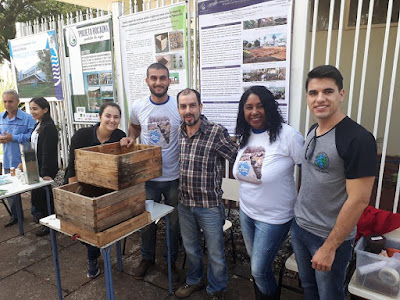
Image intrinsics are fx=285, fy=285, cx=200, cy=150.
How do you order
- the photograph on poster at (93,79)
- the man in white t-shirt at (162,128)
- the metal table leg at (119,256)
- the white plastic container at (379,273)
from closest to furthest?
1. the white plastic container at (379,273)
2. the man in white t-shirt at (162,128)
3. the metal table leg at (119,256)
4. the photograph on poster at (93,79)

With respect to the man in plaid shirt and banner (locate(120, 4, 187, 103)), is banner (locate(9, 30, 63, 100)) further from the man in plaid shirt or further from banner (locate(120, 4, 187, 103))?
the man in plaid shirt

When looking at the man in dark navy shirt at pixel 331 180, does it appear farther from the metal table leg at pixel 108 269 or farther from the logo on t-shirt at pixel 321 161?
the metal table leg at pixel 108 269

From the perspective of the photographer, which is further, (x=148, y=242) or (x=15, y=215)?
(x=15, y=215)

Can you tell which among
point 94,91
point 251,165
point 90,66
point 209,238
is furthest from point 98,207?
point 90,66

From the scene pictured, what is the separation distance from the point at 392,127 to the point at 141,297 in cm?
507

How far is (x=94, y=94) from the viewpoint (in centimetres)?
468

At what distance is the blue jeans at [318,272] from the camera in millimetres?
1659

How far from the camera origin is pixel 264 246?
Result: 6.60ft

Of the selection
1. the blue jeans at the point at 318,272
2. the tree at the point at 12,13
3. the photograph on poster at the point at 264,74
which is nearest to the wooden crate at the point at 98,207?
the blue jeans at the point at 318,272

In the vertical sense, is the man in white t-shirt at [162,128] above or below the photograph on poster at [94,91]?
below

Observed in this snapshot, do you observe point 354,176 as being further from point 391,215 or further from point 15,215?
point 15,215

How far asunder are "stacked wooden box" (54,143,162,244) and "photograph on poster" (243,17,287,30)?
168cm

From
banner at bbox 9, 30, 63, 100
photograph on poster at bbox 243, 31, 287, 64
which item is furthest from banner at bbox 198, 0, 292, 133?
banner at bbox 9, 30, 63, 100

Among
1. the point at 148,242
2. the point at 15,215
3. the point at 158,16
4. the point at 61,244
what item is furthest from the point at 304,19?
the point at 15,215
